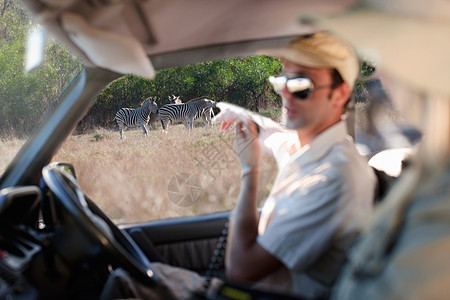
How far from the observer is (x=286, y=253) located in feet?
4.42

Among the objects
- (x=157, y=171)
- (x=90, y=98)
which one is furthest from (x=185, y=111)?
(x=90, y=98)

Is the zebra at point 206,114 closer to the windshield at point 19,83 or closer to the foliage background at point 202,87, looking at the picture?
the foliage background at point 202,87

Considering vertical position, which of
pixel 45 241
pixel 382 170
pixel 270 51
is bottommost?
pixel 382 170

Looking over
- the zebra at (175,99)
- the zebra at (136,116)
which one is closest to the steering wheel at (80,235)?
the zebra at (136,116)

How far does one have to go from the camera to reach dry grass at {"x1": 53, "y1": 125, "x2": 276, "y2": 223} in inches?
96.3

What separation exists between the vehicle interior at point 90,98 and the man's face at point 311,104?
154 mm

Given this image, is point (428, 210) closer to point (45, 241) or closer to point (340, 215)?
point (340, 215)

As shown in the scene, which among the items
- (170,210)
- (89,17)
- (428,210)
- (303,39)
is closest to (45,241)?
(89,17)

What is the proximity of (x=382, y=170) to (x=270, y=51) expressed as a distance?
0.70m

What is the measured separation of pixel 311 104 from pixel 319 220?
0.50 m

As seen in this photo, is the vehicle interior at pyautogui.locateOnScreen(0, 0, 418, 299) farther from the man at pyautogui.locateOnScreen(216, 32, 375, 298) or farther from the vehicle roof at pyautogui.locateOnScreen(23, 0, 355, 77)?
the man at pyautogui.locateOnScreen(216, 32, 375, 298)

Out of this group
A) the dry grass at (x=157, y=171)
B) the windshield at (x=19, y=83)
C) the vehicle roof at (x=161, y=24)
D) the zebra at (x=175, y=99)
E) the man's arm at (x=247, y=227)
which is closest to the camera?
the vehicle roof at (x=161, y=24)

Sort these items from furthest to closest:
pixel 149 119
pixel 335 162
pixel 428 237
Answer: pixel 149 119
pixel 335 162
pixel 428 237

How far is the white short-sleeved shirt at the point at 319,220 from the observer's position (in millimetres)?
1316
